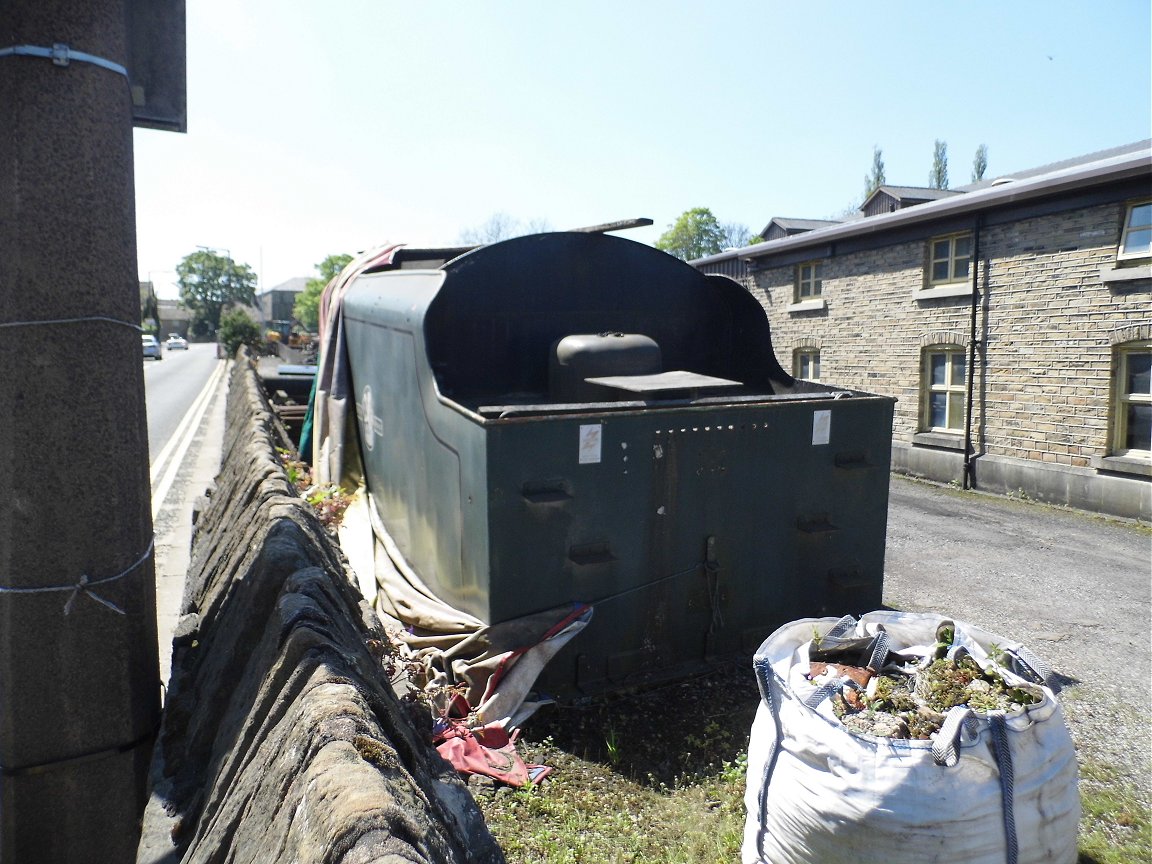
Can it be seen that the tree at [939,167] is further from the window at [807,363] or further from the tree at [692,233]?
the window at [807,363]

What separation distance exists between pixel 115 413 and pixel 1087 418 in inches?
464

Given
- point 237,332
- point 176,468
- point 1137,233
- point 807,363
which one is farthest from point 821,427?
point 237,332

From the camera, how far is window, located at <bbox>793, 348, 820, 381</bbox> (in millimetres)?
17016

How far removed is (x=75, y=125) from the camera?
7.25 feet

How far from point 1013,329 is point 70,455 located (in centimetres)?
1251

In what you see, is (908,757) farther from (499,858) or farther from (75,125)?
(75,125)

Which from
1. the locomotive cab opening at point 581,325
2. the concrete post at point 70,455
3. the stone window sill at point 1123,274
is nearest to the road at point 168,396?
the locomotive cab opening at point 581,325

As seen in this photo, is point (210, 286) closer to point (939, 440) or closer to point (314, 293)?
point (314, 293)

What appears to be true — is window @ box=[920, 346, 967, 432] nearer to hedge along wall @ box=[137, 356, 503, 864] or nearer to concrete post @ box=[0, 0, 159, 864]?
hedge along wall @ box=[137, 356, 503, 864]

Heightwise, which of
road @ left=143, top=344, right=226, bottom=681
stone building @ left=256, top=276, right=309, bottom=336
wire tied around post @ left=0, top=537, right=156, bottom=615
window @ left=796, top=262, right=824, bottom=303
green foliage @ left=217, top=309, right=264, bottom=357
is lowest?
road @ left=143, top=344, right=226, bottom=681

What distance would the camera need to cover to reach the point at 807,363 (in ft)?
57.4

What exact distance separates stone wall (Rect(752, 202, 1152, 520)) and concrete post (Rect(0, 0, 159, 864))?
439 inches

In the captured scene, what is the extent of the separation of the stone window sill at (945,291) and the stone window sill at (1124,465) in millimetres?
3198

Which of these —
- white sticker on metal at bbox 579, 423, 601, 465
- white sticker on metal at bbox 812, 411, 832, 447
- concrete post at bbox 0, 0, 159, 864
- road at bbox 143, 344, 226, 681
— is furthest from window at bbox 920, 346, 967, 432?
concrete post at bbox 0, 0, 159, 864
